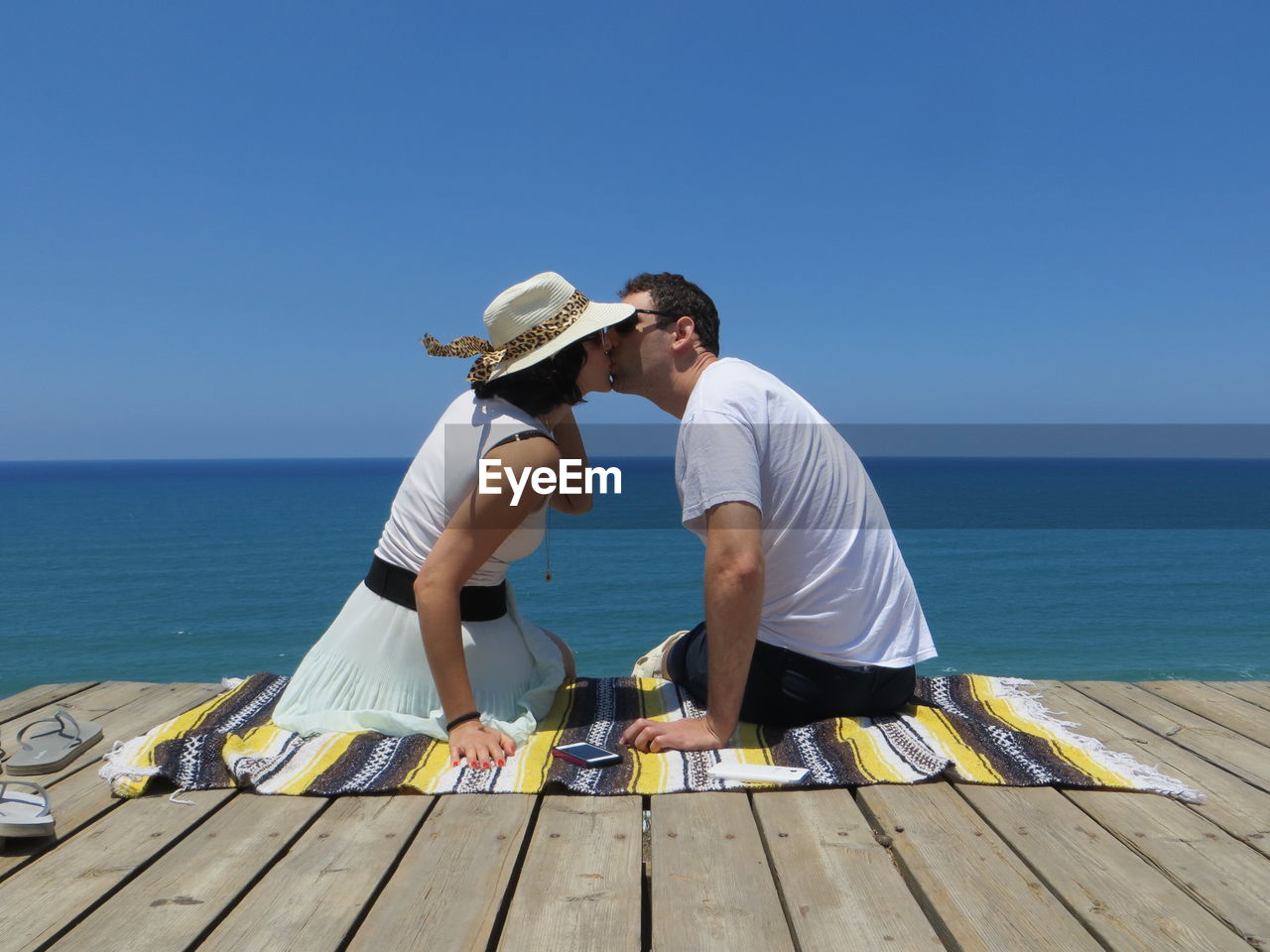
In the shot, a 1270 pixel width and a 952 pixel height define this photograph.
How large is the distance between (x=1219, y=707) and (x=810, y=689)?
1834mm

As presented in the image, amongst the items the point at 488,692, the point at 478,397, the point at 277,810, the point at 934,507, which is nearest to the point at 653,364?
the point at 478,397

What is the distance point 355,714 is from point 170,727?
611 millimetres

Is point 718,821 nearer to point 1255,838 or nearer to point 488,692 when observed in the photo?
point 488,692

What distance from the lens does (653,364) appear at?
125 inches

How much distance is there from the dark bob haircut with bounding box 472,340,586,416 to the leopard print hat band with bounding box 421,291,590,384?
0.05 meters

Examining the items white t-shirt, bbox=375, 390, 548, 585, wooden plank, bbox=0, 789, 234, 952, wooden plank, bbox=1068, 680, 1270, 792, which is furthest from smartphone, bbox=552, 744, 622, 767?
wooden plank, bbox=1068, 680, 1270, 792

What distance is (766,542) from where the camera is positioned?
294cm

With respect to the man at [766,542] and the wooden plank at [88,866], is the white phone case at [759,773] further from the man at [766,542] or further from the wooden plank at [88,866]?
the wooden plank at [88,866]

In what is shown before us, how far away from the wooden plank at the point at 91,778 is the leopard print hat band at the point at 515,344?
5.36 ft

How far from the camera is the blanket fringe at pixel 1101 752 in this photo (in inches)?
102

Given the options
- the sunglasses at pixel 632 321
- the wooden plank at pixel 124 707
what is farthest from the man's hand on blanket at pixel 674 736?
the wooden plank at pixel 124 707

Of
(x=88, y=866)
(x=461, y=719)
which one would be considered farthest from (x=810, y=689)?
(x=88, y=866)

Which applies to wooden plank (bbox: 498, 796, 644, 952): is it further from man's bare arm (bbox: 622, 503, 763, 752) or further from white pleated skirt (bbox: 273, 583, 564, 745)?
white pleated skirt (bbox: 273, 583, 564, 745)

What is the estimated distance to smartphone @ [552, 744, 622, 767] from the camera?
275cm
